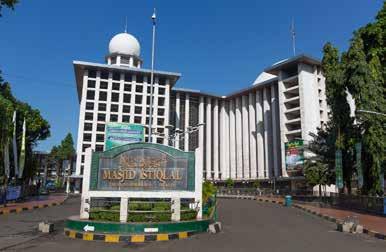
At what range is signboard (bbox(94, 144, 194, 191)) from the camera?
1397 cm

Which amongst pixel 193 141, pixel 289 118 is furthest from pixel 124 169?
pixel 193 141

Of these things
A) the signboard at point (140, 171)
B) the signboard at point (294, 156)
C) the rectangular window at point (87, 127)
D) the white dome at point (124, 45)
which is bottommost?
the signboard at point (140, 171)

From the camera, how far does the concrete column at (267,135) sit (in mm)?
63062

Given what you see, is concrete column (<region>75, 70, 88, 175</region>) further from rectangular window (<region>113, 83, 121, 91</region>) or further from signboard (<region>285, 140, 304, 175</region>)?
signboard (<region>285, 140, 304, 175</region>)

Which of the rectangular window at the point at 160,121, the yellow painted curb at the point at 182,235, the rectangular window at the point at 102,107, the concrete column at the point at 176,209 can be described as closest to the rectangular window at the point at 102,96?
the rectangular window at the point at 102,107

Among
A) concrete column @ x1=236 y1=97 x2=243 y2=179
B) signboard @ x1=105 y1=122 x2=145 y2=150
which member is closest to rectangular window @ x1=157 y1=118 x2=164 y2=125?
concrete column @ x1=236 y1=97 x2=243 y2=179

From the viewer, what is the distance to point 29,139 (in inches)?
1566

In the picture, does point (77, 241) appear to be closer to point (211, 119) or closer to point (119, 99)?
point (119, 99)

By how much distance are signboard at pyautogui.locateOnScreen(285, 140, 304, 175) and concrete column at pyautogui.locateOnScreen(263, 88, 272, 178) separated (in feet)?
27.8

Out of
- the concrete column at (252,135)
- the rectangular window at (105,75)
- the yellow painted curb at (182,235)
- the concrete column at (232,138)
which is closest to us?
the yellow painted curb at (182,235)

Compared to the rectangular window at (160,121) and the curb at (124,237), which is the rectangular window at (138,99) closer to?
the rectangular window at (160,121)

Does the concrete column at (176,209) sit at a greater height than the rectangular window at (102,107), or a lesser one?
lesser

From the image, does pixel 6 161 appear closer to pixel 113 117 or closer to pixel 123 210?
pixel 123 210

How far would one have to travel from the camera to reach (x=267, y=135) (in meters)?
64.4
